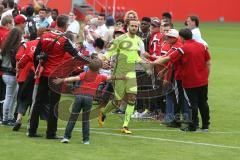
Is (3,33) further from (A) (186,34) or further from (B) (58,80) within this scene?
(A) (186,34)

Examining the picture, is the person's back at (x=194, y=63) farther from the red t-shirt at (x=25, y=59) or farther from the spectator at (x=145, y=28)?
the red t-shirt at (x=25, y=59)

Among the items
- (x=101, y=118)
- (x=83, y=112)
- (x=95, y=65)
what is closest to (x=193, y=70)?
(x=101, y=118)

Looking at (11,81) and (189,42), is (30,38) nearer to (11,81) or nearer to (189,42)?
(11,81)

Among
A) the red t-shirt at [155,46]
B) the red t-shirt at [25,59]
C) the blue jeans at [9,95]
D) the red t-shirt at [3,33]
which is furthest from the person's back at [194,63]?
the red t-shirt at [3,33]

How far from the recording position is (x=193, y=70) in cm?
1260

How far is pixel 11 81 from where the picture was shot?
12.7 meters

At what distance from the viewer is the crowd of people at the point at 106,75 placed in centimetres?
1116

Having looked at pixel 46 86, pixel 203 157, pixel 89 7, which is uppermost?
pixel 89 7

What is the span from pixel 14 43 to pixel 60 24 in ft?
4.99

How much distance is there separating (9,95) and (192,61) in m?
3.43

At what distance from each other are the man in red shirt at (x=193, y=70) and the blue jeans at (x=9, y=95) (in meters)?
2.66

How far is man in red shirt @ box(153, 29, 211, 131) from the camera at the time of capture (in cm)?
1252

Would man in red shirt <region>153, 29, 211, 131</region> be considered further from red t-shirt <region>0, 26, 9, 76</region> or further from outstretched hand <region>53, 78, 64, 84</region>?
red t-shirt <region>0, 26, 9, 76</region>

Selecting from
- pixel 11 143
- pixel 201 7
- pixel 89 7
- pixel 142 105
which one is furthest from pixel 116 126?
pixel 201 7
